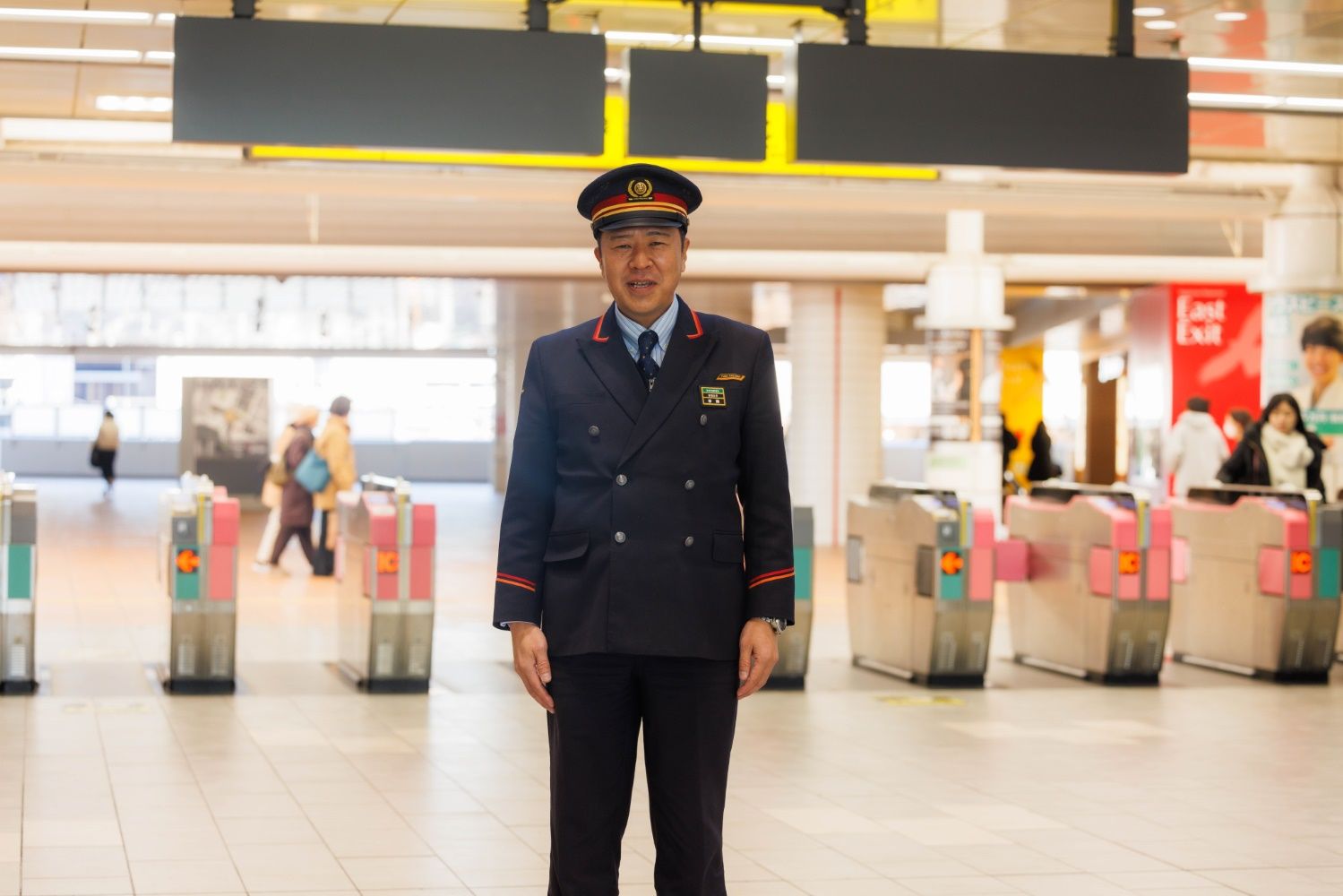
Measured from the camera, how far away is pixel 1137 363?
63.3ft

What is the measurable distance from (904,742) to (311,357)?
32.2 metres

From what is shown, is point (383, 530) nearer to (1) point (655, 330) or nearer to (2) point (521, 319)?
(1) point (655, 330)

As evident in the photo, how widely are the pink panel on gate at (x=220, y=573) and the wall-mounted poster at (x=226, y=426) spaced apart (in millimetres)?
16575

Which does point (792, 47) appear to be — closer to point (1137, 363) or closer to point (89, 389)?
point (1137, 363)

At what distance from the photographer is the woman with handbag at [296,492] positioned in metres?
14.5

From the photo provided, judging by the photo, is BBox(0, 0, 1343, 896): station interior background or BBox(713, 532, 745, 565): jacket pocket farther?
BBox(0, 0, 1343, 896): station interior background

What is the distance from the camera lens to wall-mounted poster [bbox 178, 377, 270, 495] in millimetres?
24875

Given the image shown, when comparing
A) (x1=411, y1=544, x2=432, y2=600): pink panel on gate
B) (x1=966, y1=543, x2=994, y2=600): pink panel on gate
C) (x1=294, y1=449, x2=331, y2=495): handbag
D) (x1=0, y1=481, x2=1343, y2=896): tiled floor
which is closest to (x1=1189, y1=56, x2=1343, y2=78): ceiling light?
(x1=966, y1=543, x2=994, y2=600): pink panel on gate

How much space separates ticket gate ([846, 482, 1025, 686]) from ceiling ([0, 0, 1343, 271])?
1.88 meters

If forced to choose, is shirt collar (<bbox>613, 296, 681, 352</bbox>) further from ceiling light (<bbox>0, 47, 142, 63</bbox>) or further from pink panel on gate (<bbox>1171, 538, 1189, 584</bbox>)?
pink panel on gate (<bbox>1171, 538, 1189, 584</bbox>)

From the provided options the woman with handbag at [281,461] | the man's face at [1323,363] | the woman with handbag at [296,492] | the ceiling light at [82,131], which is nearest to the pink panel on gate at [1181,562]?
the man's face at [1323,363]

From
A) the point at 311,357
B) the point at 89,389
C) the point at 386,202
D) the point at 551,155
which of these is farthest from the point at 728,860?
the point at 89,389

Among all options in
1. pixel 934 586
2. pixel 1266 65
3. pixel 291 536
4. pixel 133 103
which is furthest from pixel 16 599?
pixel 1266 65

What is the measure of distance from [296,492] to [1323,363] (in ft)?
27.1
